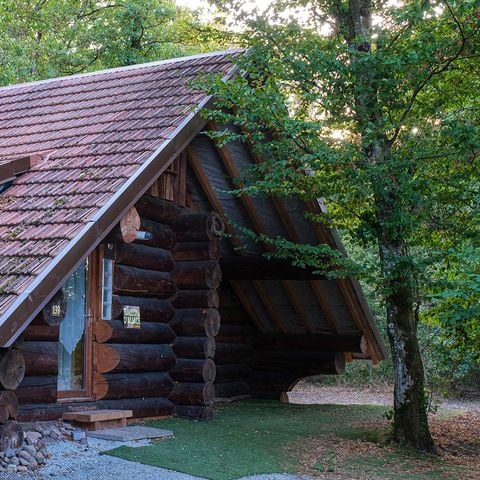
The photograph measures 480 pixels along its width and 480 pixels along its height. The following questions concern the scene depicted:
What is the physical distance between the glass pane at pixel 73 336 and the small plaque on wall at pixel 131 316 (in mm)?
608

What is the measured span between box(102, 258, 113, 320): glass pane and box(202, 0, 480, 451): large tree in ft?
7.33

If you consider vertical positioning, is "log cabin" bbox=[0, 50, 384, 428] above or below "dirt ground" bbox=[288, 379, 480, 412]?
above

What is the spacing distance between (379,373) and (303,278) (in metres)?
11.2

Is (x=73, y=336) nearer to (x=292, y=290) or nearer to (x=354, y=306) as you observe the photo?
(x=292, y=290)

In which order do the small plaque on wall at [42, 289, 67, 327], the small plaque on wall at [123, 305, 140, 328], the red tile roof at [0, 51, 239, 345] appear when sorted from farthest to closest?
1. the small plaque on wall at [123, 305, 140, 328]
2. the small plaque on wall at [42, 289, 67, 327]
3. the red tile roof at [0, 51, 239, 345]

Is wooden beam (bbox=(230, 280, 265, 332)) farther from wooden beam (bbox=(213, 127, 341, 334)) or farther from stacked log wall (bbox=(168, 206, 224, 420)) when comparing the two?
stacked log wall (bbox=(168, 206, 224, 420))

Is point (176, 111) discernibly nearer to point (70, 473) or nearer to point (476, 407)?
point (70, 473)

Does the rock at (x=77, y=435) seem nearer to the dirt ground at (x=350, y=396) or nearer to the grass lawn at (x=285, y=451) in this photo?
the grass lawn at (x=285, y=451)

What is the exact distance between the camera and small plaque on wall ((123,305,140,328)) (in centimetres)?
1013

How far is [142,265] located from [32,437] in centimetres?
342

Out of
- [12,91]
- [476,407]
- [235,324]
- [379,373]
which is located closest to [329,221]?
[235,324]

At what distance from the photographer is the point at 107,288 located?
10.1m

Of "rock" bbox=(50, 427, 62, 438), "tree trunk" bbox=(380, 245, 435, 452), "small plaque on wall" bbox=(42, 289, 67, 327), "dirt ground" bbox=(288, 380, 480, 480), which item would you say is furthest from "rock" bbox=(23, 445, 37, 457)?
"tree trunk" bbox=(380, 245, 435, 452)

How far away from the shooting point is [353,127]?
9867 mm
